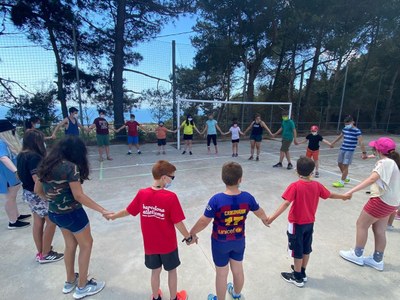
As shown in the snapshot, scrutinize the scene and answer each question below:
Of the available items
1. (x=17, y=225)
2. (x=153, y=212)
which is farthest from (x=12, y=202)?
(x=153, y=212)

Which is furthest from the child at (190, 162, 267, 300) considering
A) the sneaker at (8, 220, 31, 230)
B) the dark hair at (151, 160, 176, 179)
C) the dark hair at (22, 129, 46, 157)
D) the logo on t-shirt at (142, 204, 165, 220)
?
the sneaker at (8, 220, 31, 230)

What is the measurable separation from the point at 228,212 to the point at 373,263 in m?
2.15

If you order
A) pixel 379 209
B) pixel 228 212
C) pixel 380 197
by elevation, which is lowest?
pixel 379 209

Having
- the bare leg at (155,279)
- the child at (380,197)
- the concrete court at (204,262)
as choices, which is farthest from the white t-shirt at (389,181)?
the bare leg at (155,279)

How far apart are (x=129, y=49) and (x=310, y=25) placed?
10172mm

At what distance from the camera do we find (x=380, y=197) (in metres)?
2.57

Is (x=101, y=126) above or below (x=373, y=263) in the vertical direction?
above

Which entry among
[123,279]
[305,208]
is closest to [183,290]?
[123,279]

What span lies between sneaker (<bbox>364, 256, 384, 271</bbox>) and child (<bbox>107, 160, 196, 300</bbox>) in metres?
2.24

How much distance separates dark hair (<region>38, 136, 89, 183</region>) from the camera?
198 centimetres

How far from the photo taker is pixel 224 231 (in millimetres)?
1966

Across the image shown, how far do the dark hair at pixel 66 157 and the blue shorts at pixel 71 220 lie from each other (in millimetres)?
327

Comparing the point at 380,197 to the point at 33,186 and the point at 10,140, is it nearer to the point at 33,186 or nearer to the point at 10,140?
the point at 33,186

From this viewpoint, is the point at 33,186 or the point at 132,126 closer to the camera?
the point at 33,186
